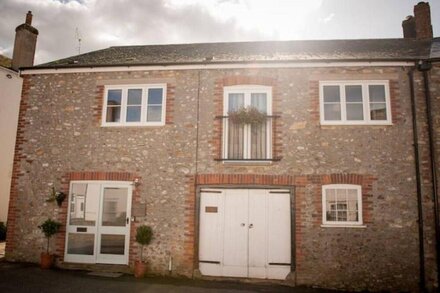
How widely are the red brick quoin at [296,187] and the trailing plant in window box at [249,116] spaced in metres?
1.49

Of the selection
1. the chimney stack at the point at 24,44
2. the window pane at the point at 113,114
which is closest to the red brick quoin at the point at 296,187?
the window pane at the point at 113,114

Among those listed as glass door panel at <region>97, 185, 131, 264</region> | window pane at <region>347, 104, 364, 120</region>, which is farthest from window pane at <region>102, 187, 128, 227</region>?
→ window pane at <region>347, 104, 364, 120</region>

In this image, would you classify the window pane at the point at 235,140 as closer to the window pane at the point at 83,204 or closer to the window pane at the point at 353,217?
the window pane at the point at 353,217

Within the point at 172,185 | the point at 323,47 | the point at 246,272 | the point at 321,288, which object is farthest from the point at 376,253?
the point at 323,47

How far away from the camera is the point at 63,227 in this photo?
358 inches

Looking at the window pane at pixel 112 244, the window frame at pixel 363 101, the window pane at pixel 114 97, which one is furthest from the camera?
the window pane at pixel 114 97

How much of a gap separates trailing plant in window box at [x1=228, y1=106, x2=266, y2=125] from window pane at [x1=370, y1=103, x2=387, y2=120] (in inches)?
118

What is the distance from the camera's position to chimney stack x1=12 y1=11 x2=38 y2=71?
→ 13672mm

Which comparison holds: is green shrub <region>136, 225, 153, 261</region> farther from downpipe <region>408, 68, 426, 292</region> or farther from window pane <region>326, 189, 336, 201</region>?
downpipe <region>408, 68, 426, 292</region>

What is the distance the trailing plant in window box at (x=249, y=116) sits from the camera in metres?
8.75

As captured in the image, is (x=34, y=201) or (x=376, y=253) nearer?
(x=376, y=253)

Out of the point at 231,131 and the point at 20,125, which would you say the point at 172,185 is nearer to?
the point at 231,131

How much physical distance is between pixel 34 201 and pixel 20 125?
2399 millimetres

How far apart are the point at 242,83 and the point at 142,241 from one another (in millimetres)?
5180
